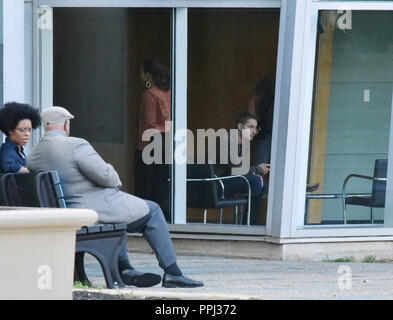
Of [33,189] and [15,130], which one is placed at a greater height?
[15,130]

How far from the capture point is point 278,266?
994cm

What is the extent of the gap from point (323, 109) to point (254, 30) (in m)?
0.99

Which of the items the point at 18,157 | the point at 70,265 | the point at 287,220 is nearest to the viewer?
the point at 70,265

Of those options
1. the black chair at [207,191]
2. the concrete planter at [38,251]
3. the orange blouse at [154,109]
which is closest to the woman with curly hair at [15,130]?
the concrete planter at [38,251]

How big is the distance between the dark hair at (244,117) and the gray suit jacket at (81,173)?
8.58 feet

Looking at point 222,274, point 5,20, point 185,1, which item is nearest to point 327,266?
point 222,274

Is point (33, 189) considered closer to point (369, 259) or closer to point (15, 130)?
point (15, 130)

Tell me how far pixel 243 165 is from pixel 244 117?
0.45 meters

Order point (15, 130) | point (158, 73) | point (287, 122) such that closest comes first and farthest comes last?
point (15, 130) → point (287, 122) → point (158, 73)

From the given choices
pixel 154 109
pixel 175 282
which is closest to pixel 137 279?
pixel 175 282

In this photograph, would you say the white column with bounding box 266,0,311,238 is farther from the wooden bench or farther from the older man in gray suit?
the wooden bench

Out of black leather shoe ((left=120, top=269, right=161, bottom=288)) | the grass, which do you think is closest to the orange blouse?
the grass

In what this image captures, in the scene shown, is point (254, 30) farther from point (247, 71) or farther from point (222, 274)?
point (222, 274)

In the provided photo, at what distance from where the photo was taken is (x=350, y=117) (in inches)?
416
